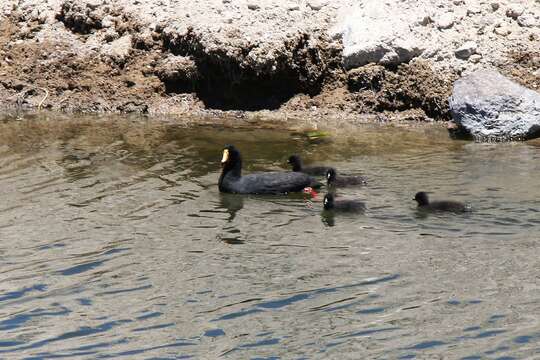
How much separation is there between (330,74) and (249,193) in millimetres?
5980

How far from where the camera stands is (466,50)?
1841 cm

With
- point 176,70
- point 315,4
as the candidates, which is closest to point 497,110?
point 315,4

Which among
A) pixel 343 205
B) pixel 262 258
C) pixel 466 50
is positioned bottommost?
pixel 262 258

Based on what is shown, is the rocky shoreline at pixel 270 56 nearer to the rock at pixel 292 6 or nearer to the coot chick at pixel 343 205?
Answer: the rock at pixel 292 6

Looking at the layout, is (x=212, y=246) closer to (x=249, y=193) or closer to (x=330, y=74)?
(x=249, y=193)

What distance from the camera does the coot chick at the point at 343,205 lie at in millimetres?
12453

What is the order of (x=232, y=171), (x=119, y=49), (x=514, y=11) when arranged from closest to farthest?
(x=232, y=171) → (x=514, y=11) → (x=119, y=49)

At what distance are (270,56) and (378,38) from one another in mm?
1903

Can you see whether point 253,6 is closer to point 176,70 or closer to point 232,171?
point 176,70

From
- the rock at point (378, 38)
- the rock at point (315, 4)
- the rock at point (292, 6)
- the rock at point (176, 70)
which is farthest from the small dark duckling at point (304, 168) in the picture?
the rock at point (315, 4)

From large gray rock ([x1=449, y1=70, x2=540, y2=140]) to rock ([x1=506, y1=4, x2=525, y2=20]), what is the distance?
2.20 m

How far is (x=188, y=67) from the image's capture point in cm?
1933

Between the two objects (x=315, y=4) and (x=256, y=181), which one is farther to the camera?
(x=315, y=4)

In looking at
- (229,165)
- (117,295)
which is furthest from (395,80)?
(117,295)
